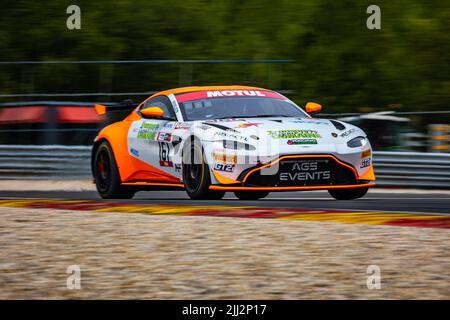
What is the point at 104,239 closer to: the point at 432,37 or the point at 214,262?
the point at 214,262

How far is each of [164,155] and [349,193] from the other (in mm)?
2077

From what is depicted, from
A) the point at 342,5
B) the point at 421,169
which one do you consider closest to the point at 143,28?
the point at 342,5

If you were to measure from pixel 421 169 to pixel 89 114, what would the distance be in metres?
5.97

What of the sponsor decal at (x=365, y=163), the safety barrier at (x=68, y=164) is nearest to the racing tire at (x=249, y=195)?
the sponsor decal at (x=365, y=163)

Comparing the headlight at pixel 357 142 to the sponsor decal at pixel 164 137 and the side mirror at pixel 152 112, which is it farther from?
the side mirror at pixel 152 112

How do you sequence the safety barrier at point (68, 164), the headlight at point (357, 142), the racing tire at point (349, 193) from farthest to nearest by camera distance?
the safety barrier at point (68, 164) < the racing tire at point (349, 193) < the headlight at point (357, 142)

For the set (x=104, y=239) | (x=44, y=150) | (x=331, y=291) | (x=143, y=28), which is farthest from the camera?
(x=143, y=28)

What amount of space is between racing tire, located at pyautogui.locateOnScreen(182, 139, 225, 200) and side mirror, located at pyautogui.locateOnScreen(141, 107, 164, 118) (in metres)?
0.82

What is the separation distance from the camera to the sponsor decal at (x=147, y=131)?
11.1m

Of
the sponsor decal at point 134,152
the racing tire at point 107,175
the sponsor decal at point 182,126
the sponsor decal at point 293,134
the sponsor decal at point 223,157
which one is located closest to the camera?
the sponsor decal at point 223,157

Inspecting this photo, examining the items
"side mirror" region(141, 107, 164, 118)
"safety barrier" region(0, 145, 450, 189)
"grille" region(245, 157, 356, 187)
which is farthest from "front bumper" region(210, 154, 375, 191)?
"safety barrier" region(0, 145, 450, 189)

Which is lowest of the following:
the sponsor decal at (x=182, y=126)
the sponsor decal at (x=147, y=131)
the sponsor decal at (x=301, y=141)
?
the sponsor decal at (x=147, y=131)

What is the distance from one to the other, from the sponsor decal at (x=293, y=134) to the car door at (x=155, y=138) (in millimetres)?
1317

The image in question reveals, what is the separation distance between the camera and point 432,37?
26.1 meters
